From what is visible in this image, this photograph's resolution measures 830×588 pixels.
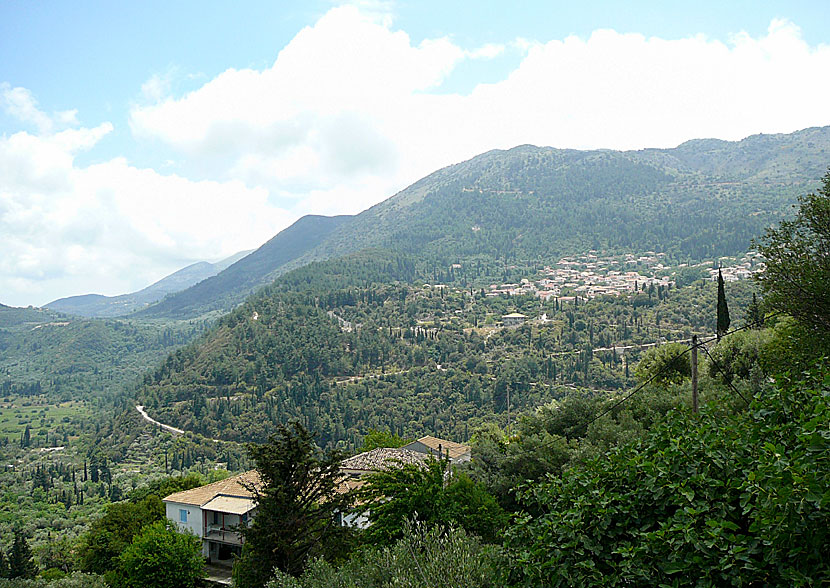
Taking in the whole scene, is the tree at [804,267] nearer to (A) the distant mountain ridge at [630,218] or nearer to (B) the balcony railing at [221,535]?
(B) the balcony railing at [221,535]

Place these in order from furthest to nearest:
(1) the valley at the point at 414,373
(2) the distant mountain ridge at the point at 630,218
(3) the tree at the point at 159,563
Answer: (2) the distant mountain ridge at the point at 630,218 < (1) the valley at the point at 414,373 < (3) the tree at the point at 159,563

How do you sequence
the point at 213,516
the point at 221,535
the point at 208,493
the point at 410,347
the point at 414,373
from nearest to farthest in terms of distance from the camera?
the point at 221,535, the point at 213,516, the point at 208,493, the point at 414,373, the point at 410,347

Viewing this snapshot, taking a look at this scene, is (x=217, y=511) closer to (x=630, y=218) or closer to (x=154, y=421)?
(x=154, y=421)

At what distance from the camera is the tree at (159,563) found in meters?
18.2

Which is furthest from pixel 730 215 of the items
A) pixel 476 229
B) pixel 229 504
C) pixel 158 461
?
pixel 229 504

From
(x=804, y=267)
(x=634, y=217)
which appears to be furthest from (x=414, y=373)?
(x=634, y=217)

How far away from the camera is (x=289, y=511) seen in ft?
41.7

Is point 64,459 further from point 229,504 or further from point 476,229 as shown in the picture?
point 476,229

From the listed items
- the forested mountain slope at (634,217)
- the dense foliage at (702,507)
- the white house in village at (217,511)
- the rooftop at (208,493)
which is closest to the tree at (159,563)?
the white house in village at (217,511)

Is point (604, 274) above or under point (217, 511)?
above

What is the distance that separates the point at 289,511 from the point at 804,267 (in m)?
14.0

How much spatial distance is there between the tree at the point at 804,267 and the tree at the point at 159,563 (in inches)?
766

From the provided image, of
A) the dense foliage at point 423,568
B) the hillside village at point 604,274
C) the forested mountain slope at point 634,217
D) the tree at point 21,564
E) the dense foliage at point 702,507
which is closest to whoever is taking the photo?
the dense foliage at point 702,507

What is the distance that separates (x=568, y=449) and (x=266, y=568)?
7929mm
